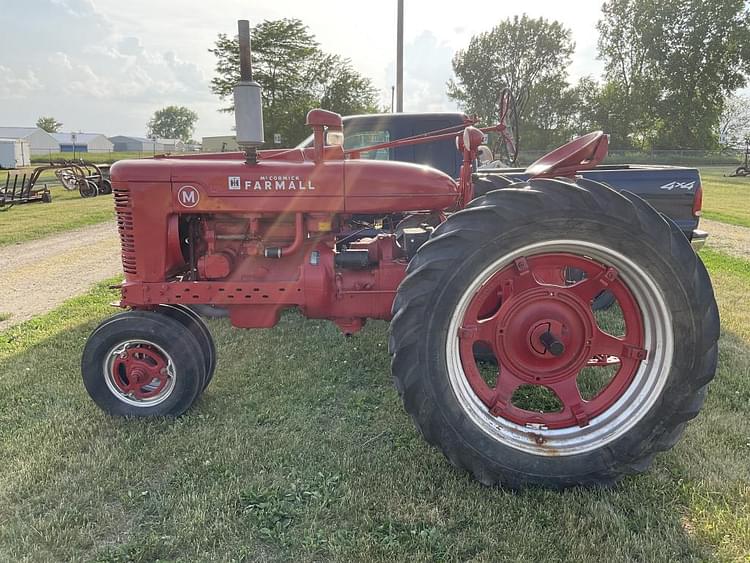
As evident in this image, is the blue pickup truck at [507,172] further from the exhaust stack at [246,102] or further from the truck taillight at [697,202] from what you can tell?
the exhaust stack at [246,102]

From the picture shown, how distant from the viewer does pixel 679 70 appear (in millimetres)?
38750

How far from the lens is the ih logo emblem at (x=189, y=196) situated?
2.81 metres

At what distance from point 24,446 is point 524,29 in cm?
4797

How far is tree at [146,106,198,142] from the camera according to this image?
340 feet

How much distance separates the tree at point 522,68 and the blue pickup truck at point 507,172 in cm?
3683

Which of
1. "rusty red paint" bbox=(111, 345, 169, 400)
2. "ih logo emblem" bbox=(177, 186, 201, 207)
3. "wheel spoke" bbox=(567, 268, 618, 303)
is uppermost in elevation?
"ih logo emblem" bbox=(177, 186, 201, 207)

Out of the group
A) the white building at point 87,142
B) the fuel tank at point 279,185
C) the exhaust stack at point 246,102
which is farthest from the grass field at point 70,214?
the white building at point 87,142

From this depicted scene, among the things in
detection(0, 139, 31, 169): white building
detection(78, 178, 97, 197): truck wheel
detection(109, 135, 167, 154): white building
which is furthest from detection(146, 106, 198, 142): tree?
detection(78, 178, 97, 197): truck wheel

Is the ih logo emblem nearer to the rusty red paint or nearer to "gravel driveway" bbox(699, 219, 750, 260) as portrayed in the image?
the rusty red paint

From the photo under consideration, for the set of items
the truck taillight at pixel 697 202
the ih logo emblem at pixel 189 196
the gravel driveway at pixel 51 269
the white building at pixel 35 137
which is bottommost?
the gravel driveway at pixel 51 269

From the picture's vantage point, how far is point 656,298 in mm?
2154

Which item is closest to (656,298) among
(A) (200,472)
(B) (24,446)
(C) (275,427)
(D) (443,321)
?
(D) (443,321)

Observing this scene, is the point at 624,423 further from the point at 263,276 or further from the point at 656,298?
the point at 263,276

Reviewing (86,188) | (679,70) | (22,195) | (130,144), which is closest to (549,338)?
(22,195)
